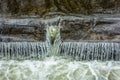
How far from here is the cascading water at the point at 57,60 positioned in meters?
4.67

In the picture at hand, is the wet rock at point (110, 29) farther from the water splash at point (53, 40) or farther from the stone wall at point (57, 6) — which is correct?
the water splash at point (53, 40)

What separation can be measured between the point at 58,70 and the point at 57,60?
0.27 metres

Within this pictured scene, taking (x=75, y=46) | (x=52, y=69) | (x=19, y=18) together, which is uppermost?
(x=19, y=18)

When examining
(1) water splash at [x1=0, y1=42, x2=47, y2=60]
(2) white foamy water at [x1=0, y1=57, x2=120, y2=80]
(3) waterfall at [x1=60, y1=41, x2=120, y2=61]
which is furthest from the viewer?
(1) water splash at [x1=0, y1=42, x2=47, y2=60]

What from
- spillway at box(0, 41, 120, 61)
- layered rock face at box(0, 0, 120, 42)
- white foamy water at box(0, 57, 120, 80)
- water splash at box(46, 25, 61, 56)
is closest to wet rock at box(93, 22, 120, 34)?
layered rock face at box(0, 0, 120, 42)

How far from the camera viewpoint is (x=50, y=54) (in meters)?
5.05

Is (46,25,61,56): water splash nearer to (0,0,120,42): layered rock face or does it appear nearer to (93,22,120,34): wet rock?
(0,0,120,42): layered rock face

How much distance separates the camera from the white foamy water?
463cm

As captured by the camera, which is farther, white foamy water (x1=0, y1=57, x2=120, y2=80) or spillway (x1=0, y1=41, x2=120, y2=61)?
spillway (x1=0, y1=41, x2=120, y2=61)

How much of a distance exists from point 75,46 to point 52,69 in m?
0.55

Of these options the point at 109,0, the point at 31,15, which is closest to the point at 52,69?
the point at 31,15

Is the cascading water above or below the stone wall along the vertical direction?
below

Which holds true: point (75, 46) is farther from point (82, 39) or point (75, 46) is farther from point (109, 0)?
point (109, 0)

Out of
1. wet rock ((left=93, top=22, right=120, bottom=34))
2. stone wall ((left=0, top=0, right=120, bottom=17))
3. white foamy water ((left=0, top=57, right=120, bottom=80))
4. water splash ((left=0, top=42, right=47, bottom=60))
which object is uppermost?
stone wall ((left=0, top=0, right=120, bottom=17))
